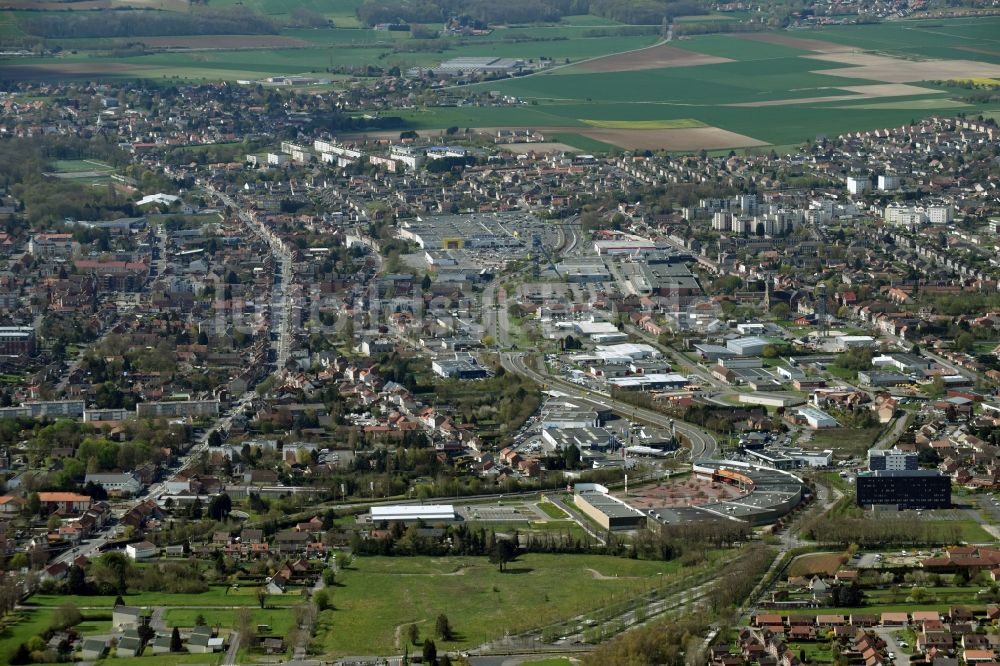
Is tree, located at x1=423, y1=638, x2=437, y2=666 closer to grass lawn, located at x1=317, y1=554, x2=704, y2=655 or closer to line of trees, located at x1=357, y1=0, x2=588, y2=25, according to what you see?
grass lawn, located at x1=317, y1=554, x2=704, y2=655

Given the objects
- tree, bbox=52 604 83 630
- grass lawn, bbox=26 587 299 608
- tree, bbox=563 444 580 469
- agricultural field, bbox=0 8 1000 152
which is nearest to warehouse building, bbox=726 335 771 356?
Result: tree, bbox=563 444 580 469

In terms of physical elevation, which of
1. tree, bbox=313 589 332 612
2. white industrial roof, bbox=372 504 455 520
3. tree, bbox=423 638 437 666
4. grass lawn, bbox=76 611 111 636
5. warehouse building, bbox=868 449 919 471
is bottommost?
white industrial roof, bbox=372 504 455 520

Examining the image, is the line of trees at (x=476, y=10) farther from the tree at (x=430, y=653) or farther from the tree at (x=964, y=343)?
the tree at (x=430, y=653)

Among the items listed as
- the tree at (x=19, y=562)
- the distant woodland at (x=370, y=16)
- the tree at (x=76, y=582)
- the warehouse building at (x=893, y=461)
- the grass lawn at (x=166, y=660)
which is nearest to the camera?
the grass lawn at (x=166, y=660)

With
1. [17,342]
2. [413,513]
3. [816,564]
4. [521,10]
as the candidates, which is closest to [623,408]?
[413,513]

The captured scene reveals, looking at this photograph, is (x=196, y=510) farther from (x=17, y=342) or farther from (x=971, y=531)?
(x=17, y=342)

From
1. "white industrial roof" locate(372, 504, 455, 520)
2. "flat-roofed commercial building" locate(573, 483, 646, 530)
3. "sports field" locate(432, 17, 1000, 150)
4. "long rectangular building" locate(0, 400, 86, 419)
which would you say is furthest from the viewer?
"sports field" locate(432, 17, 1000, 150)

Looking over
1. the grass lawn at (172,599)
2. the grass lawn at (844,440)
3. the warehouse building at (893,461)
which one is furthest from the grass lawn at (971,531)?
the grass lawn at (172,599)
